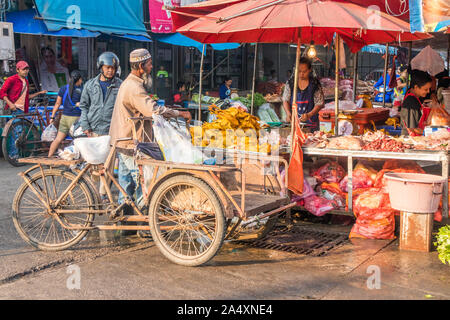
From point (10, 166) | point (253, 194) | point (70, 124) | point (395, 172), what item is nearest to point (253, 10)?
point (253, 194)

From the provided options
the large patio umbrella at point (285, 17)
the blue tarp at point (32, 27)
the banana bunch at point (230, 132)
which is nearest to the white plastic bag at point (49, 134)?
the blue tarp at point (32, 27)

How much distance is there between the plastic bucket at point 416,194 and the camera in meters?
5.20

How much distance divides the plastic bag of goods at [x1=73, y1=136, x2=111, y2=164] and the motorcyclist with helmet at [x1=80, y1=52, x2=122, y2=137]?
1.79 m

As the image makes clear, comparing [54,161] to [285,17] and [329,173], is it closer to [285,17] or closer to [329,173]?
[285,17]

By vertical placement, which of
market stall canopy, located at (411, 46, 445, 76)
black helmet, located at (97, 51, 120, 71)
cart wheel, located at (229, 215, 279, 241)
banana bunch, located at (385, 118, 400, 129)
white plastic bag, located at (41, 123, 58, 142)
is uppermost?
market stall canopy, located at (411, 46, 445, 76)

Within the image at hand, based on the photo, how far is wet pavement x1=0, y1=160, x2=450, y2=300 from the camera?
417 centimetres

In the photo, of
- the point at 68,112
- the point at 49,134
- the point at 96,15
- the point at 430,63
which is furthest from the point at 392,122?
the point at 96,15

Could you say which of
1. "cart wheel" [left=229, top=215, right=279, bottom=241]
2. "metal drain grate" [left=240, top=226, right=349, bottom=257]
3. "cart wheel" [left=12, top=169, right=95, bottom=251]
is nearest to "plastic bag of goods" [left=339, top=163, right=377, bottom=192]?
"metal drain grate" [left=240, top=226, right=349, bottom=257]

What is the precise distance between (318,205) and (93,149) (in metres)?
2.80

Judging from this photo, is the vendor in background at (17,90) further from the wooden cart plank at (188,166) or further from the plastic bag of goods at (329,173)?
the plastic bag of goods at (329,173)

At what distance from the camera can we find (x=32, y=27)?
1086 cm

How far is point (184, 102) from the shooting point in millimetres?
15367

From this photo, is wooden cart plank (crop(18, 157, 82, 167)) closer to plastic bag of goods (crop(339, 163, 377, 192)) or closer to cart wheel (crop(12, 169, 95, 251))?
cart wheel (crop(12, 169, 95, 251))

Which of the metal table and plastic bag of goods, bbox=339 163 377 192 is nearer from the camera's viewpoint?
the metal table
